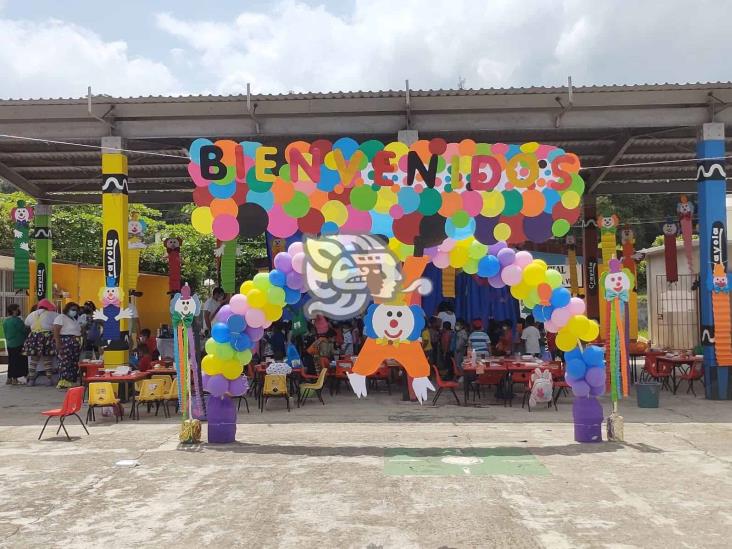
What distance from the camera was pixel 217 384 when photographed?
833 cm

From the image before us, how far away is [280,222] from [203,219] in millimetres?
991

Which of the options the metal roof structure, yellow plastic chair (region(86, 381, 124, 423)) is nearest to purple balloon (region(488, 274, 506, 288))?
the metal roof structure

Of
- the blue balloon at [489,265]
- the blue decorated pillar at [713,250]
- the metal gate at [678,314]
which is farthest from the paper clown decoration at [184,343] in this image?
the metal gate at [678,314]

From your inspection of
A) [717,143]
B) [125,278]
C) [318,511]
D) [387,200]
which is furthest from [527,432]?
[125,278]

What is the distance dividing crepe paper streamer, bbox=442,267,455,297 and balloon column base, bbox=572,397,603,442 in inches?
290

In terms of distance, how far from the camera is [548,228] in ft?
29.1

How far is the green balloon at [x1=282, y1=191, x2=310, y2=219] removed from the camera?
891cm

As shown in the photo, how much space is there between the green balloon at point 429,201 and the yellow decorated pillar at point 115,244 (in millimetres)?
5871

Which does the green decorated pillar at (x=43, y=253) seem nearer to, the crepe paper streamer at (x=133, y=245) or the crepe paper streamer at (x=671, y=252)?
the crepe paper streamer at (x=133, y=245)

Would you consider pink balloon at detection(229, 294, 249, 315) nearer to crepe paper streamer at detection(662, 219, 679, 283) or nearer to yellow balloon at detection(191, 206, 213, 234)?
yellow balloon at detection(191, 206, 213, 234)

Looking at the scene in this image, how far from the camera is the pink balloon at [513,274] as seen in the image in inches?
323

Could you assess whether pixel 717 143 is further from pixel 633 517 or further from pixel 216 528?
pixel 216 528

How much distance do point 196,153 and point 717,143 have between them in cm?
894

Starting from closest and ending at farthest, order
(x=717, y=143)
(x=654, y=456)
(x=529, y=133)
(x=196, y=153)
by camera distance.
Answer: (x=654, y=456)
(x=196, y=153)
(x=717, y=143)
(x=529, y=133)
